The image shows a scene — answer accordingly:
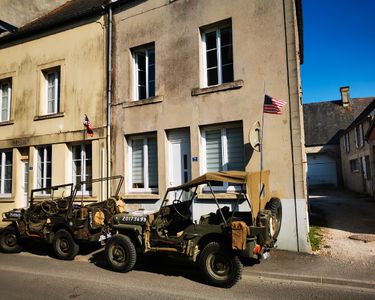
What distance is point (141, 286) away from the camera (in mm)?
6055

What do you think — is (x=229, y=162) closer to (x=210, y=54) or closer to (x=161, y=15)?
(x=210, y=54)

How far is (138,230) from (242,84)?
15.5 feet

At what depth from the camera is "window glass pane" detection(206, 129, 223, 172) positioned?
972 centimetres

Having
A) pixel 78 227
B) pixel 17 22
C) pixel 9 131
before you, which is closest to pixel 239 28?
pixel 78 227

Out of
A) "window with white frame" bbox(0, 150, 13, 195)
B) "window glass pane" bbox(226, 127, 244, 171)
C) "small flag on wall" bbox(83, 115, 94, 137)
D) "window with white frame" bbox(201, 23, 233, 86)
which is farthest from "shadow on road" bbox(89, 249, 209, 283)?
"window with white frame" bbox(0, 150, 13, 195)

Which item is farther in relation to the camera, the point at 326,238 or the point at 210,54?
the point at 210,54

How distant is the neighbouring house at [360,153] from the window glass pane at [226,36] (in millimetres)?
10206

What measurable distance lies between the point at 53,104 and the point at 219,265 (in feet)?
32.1

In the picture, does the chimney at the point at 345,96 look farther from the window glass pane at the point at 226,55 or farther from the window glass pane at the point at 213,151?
the window glass pane at the point at 213,151

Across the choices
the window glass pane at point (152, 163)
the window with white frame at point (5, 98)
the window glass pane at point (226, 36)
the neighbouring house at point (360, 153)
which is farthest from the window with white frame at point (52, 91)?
the neighbouring house at point (360, 153)

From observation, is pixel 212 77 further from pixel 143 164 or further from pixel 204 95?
pixel 143 164

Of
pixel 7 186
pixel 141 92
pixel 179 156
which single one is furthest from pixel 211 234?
pixel 7 186

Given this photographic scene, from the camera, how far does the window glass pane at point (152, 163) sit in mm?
10758

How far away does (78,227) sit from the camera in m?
8.12
